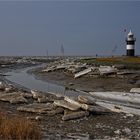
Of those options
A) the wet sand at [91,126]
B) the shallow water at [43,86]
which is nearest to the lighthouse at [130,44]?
Result: the shallow water at [43,86]

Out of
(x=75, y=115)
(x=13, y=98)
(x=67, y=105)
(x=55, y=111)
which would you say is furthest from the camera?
(x=13, y=98)

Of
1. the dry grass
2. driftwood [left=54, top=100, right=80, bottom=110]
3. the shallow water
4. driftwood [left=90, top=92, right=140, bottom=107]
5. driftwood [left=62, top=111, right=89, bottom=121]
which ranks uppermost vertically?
the dry grass

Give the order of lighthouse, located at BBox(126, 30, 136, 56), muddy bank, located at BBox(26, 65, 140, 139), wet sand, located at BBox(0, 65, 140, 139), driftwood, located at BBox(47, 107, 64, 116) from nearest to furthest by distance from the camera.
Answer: wet sand, located at BBox(0, 65, 140, 139) → muddy bank, located at BBox(26, 65, 140, 139) → driftwood, located at BBox(47, 107, 64, 116) → lighthouse, located at BBox(126, 30, 136, 56)

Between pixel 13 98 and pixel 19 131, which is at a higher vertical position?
pixel 19 131

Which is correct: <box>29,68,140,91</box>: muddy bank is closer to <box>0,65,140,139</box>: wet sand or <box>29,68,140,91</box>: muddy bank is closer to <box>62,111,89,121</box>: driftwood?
<box>0,65,140,139</box>: wet sand

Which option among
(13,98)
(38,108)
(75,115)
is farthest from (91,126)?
(13,98)

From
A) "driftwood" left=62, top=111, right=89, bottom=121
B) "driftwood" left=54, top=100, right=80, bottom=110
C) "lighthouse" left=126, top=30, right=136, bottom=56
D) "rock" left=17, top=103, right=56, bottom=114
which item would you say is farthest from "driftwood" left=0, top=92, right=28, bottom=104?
"lighthouse" left=126, top=30, right=136, bottom=56

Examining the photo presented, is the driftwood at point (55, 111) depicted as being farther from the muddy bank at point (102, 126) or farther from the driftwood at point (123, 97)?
the driftwood at point (123, 97)

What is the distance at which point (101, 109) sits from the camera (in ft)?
50.4

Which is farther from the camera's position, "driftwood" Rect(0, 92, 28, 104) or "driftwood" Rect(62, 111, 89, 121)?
"driftwood" Rect(0, 92, 28, 104)

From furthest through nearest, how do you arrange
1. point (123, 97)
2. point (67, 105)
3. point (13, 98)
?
point (123, 97) < point (13, 98) < point (67, 105)

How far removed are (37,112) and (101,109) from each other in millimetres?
2344

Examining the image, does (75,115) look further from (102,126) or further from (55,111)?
(102,126)

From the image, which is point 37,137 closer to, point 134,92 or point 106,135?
point 106,135
